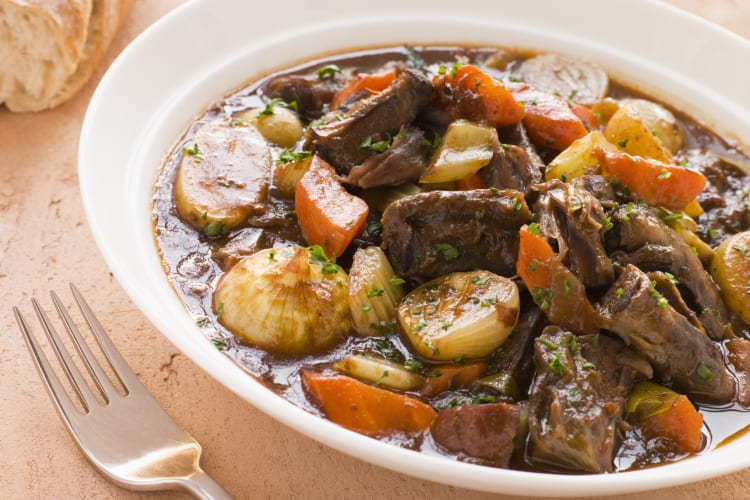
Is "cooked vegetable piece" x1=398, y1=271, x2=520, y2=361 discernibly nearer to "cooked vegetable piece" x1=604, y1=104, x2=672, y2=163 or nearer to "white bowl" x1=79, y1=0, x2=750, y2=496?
"white bowl" x1=79, y1=0, x2=750, y2=496

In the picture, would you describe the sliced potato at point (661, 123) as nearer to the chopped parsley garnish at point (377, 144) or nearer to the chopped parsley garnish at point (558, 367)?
the chopped parsley garnish at point (377, 144)

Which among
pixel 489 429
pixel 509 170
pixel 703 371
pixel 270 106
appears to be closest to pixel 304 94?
pixel 270 106

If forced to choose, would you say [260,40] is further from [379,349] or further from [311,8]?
[379,349]

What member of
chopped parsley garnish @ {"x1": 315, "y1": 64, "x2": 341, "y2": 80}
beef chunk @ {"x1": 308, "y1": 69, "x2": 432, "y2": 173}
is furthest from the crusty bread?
beef chunk @ {"x1": 308, "y1": 69, "x2": 432, "y2": 173}

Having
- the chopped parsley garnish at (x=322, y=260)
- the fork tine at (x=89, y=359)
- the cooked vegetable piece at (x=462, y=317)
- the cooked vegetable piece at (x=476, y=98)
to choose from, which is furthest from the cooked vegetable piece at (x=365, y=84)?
the fork tine at (x=89, y=359)

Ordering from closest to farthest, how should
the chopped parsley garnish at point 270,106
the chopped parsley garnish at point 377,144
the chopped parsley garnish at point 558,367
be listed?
the chopped parsley garnish at point 558,367, the chopped parsley garnish at point 377,144, the chopped parsley garnish at point 270,106

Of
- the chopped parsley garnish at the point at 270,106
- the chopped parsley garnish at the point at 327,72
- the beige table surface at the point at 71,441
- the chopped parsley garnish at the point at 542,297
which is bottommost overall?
the beige table surface at the point at 71,441
